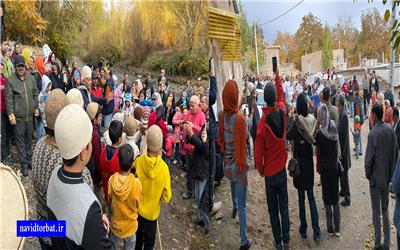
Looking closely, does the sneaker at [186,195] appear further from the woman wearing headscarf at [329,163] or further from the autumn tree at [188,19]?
the autumn tree at [188,19]

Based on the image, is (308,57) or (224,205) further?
(308,57)

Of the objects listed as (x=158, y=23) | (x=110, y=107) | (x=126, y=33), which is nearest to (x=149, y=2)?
(x=158, y=23)

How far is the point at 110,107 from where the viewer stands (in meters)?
8.33

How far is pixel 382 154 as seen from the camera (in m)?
4.91

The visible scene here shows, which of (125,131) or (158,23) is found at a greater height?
(158,23)

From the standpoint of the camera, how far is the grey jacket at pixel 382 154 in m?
4.89

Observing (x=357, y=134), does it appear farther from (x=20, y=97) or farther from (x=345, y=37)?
(x=345, y=37)

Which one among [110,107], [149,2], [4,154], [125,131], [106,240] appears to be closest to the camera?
[106,240]

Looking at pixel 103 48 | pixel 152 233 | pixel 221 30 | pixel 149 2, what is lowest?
pixel 152 233

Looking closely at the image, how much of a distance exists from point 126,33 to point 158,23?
3491 millimetres

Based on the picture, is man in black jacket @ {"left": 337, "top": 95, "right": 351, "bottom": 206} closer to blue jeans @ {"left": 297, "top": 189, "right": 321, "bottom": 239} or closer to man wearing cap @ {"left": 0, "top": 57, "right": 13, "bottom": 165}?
blue jeans @ {"left": 297, "top": 189, "right": 321, "bottom": 239}

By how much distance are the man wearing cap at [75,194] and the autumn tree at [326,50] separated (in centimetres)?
6076

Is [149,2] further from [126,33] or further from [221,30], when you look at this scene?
[221,30]

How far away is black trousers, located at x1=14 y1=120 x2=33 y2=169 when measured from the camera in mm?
5891
